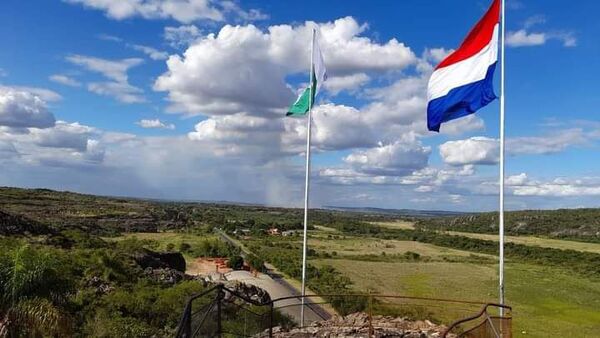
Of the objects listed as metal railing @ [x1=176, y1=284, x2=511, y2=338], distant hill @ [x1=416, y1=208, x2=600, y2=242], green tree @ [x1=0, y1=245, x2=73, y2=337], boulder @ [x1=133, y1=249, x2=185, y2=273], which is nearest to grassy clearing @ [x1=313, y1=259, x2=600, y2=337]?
metal railing @ [x1=176, y1=284, x2=511, y2=338]

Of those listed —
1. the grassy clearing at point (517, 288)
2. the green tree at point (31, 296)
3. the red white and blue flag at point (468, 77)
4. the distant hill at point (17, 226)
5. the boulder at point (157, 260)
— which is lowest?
the grassy clearing at point (517, 288)

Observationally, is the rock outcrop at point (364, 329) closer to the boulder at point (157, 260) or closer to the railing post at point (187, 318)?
the railing post at point (187, 318)

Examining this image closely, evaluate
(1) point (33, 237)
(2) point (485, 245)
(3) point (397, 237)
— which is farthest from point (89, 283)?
(3) point (397, 237)

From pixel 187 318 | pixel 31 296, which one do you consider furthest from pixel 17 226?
pixel 187 318

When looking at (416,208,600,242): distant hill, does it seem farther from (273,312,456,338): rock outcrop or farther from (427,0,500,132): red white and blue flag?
(427,0,500,132): red white and blue flag

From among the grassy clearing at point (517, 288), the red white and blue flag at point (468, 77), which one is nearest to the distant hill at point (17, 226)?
the grassy clearing at point (517, 288)

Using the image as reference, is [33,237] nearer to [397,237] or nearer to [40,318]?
[40,318]
